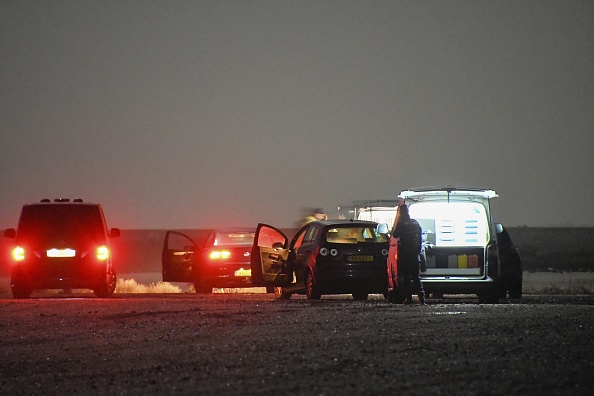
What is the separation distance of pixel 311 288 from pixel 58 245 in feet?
20.2

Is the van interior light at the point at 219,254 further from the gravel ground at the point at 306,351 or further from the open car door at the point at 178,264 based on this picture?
the gravel ground at the point at 306,351

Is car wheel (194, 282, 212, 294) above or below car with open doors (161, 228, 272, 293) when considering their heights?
below

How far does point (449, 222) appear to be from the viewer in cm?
2195

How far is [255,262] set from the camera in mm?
23062

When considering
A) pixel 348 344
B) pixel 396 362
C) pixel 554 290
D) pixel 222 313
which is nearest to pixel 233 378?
pixel 396 362

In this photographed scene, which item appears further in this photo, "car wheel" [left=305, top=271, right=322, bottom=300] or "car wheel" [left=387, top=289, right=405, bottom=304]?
"car wheel" [left=305, top=271, right=322, bottom=300]

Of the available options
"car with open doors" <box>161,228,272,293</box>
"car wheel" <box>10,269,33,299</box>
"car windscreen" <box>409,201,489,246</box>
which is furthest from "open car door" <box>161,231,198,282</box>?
"car windscreen" <box>409,201,489,246</box>

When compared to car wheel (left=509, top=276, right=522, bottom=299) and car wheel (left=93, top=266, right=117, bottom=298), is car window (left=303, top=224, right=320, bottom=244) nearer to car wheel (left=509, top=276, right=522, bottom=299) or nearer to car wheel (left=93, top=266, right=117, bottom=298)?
car wheel (left=509, top=276, right=522, bottom=299)

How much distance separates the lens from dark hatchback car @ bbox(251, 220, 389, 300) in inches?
872

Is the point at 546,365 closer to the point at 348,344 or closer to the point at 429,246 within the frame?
the point at 348,344

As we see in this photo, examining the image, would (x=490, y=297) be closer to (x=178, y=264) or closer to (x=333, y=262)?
(x=333, y=262)

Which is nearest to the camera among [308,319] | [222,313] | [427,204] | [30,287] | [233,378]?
[233,378]

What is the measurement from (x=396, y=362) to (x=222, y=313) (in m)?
7.15

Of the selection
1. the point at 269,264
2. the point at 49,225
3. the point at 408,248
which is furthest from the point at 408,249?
the point at 49,225
